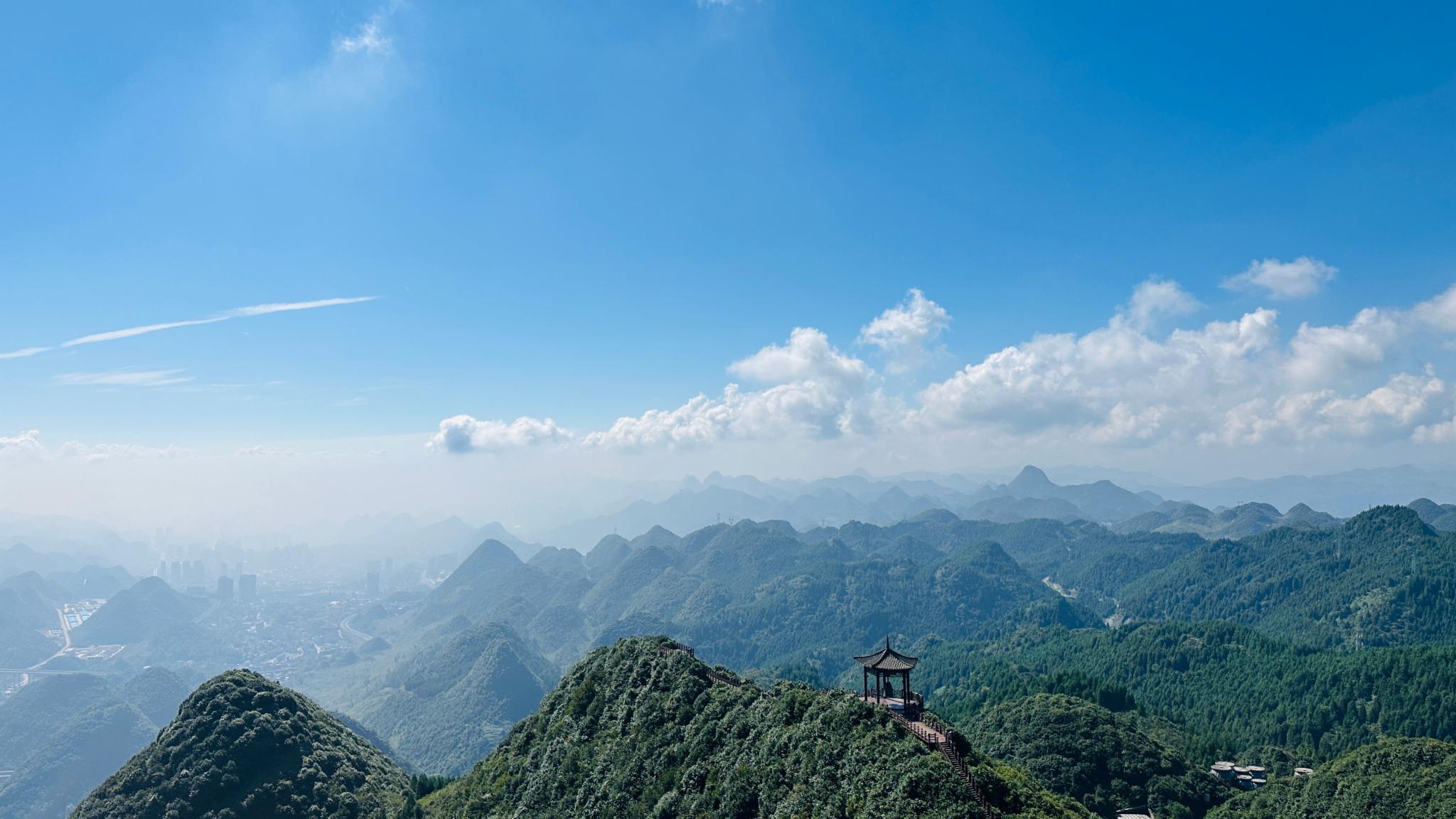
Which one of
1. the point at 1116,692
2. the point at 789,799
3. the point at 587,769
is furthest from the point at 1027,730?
the point at 789,799

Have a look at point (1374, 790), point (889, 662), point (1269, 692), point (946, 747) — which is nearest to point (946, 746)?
point (946, 747)

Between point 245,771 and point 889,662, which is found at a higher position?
point 889,662

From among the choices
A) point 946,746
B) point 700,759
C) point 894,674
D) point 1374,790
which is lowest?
point 1374,790

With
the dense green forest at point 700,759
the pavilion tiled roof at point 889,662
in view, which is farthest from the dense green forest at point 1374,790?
the pavilion tiled roof at point 889,662

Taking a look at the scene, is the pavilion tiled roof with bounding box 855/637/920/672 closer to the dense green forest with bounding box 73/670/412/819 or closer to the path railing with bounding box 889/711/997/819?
the path railing with bounding box 889/711/997/819

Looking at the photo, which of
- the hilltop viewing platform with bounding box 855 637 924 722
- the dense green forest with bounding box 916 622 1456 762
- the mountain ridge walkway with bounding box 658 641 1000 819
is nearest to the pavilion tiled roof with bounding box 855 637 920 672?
the hilltop viewing platform with bounding box 855 637 924 722

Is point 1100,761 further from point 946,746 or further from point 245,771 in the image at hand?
point 245,771
